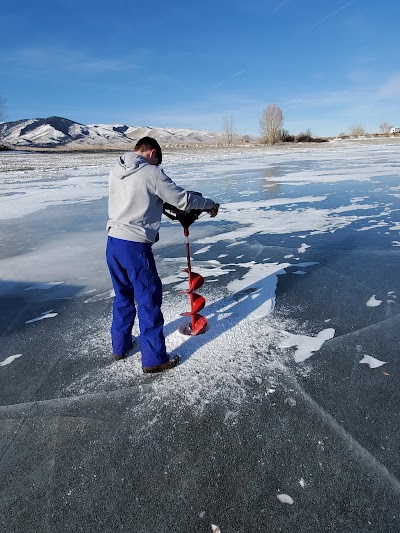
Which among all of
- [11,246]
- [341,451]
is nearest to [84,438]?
[341,451]

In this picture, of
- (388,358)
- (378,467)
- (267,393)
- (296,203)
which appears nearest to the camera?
(378,467)

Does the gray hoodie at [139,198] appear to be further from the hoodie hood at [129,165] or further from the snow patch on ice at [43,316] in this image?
the snow patch on ice at [43,316]

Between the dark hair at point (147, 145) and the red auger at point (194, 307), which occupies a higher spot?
the dark hair at point (147, 145)

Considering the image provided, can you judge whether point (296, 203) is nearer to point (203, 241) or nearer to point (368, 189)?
point (368, 189)

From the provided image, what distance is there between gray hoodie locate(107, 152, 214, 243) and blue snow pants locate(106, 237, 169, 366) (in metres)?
0.09

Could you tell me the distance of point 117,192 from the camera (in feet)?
7.91

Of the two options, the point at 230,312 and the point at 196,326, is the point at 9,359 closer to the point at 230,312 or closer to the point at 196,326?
the point at 196,326

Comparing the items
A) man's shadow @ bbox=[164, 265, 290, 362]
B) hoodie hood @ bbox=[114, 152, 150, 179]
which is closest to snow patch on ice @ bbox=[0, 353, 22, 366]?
man's shadow @ bbox=[164, 265, 290, 362]

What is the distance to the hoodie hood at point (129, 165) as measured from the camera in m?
2.30

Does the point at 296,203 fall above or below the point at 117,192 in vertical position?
below

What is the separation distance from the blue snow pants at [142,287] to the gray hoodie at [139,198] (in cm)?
9

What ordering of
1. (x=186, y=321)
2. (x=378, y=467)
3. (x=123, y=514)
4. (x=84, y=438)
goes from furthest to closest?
(x=186, y=321), (x=84, y=438), (x=378, y=467), (x=123, y=514)

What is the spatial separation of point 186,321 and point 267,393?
116 centimetres

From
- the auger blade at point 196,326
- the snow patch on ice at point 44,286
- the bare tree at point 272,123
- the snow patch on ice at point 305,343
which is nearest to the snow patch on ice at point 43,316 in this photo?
the snow patch on ice at point 44,286
